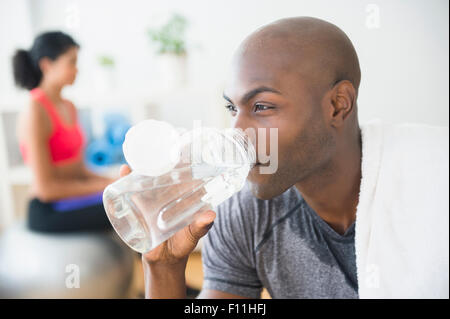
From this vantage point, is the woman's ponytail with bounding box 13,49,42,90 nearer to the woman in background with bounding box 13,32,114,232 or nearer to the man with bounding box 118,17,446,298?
the woman in background with bounding box 13,32,114,232

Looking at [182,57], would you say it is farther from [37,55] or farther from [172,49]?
[37,55]

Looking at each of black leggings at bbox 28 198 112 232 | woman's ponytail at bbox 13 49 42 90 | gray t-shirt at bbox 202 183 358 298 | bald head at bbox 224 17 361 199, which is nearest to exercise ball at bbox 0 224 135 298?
black leggings at bbox 28 198 112 232

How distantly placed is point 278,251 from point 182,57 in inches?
28.2

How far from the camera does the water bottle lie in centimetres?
41

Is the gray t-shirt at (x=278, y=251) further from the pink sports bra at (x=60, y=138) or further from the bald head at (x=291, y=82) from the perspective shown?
the pink sports bra at (x=60, y=138)

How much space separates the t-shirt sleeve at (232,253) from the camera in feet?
2.20

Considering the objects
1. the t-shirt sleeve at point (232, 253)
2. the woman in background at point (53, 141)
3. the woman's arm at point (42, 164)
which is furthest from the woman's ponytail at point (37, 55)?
the t-shirt sleeve at point (232, 253)

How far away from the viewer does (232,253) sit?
0.68m

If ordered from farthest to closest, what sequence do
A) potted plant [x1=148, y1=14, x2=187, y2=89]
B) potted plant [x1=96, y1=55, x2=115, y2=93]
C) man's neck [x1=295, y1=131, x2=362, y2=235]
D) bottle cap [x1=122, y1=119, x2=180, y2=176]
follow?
1. potted plant [x1=96, y1=55, x2=115, y2=93]
2. potted plant [x1=148, y1=14, x2=187, y2=89]
3. man's neck [x1=295, y1=131, x2=362, y2=235]
4. bottle cap [x1=122, y1=119, x2=180, y2=176]

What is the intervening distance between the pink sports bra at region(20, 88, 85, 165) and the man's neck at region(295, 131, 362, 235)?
2.64ft

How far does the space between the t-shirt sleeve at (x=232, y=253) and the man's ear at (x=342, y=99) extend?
25cm

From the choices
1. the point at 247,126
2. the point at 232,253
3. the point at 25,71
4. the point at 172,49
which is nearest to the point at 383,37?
the point at 247,126
